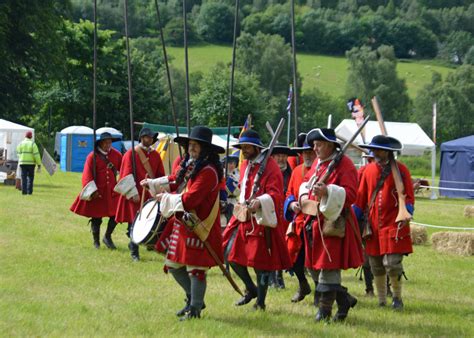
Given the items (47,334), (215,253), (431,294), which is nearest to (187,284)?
(215,253)

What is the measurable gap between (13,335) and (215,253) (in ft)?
6.08

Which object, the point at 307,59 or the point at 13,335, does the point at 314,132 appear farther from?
the point at 307,59

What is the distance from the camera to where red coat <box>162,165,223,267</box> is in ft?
25.0

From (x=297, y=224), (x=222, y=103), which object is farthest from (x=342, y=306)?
(x=222, y=103)

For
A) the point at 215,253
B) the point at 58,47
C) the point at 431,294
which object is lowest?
the point at 431,294

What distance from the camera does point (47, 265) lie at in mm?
11172

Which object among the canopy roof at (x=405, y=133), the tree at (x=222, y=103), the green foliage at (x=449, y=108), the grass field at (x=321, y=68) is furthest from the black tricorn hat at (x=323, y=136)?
the grass field at (x=321, y=68)

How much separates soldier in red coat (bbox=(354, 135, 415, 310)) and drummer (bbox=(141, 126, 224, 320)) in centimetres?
184

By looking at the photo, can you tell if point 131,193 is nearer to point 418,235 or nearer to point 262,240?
point 262,240

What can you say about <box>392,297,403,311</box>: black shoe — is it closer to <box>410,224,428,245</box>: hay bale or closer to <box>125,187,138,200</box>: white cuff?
<box>125,187,138,200</box>: white cuff

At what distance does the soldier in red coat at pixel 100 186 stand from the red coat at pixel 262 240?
4677 mm

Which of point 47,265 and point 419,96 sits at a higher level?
point 419,96

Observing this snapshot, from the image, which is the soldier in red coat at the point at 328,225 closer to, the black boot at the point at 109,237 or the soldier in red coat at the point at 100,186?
the soldier in red coat at the point at 100,186

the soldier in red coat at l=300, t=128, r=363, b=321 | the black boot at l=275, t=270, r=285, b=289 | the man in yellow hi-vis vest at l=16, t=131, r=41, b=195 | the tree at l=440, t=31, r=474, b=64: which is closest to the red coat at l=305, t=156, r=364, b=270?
the soldier in red coat at l=300, t=128, r=363, b=321
